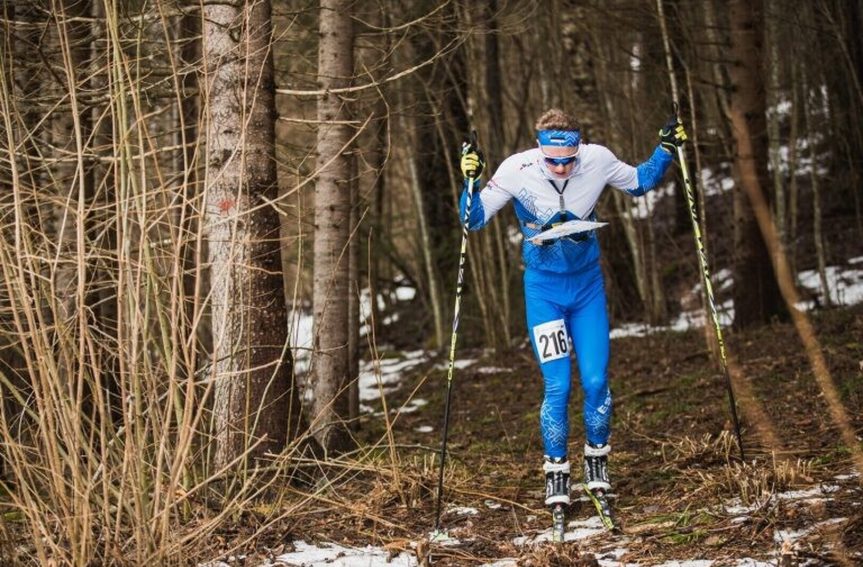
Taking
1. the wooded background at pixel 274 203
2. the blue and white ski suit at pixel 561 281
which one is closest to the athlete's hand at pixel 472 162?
the blue and white ski suit at pixel 561 281

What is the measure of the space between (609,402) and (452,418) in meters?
5.36

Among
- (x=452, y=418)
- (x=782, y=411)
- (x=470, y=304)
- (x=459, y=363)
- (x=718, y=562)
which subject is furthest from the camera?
(x=470, y=304)

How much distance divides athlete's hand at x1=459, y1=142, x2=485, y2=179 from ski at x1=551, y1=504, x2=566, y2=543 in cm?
191

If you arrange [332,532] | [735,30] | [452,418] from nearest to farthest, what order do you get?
[332,532] → [452,418] → [735,30]

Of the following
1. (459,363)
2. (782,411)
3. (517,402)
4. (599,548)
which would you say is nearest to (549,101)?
(459,363)

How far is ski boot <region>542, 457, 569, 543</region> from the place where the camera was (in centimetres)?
581

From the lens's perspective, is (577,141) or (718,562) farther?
(577,141)

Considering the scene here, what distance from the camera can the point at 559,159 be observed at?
626 cm

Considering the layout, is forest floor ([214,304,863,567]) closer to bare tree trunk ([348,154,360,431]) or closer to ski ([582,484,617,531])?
ski ([582,484,617,531])

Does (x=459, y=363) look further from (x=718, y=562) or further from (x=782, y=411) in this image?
(x=718, y=562)

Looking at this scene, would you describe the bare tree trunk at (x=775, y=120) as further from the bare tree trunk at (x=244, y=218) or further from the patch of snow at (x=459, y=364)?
the bare tree trunk at (x=244, y=218)

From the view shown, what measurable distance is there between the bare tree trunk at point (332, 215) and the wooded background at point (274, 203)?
1.0 inches

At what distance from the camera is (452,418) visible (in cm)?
1162

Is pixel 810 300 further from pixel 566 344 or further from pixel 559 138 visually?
pixel 559 138
